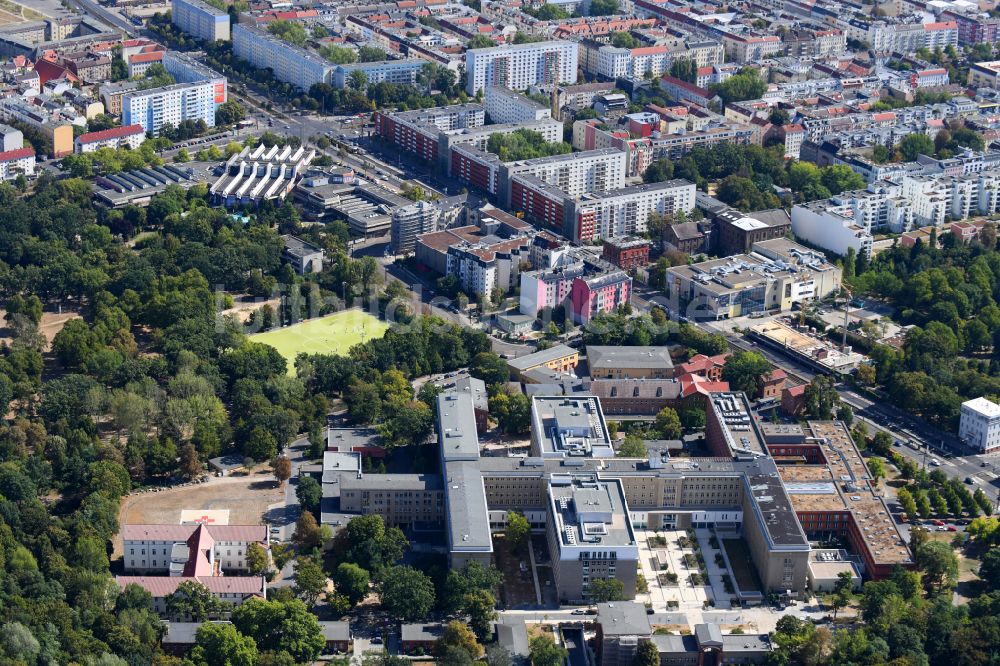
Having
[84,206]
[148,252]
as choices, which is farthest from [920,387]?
[84,206]

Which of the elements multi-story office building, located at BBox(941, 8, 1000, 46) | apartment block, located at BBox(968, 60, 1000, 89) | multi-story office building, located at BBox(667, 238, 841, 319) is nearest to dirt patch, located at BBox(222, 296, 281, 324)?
multi-story office building, located at BBox(667, 238, 841, 319)

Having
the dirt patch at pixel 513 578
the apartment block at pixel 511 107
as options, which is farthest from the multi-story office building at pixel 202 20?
the dirt patch at pixel 513 578

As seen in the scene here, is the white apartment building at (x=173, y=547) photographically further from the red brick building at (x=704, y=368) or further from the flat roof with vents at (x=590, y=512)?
the red brick building at (x=704, y=368)

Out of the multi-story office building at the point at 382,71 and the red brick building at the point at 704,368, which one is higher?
the multi-story office building at the point at 382,71

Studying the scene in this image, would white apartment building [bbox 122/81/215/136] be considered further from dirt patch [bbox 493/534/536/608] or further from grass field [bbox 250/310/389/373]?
dirt patch [bbox 493/534/536/608]

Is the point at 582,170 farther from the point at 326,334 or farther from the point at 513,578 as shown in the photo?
the point at 513,578

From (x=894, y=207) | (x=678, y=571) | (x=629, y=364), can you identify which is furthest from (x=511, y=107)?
(x=678, y=571)
